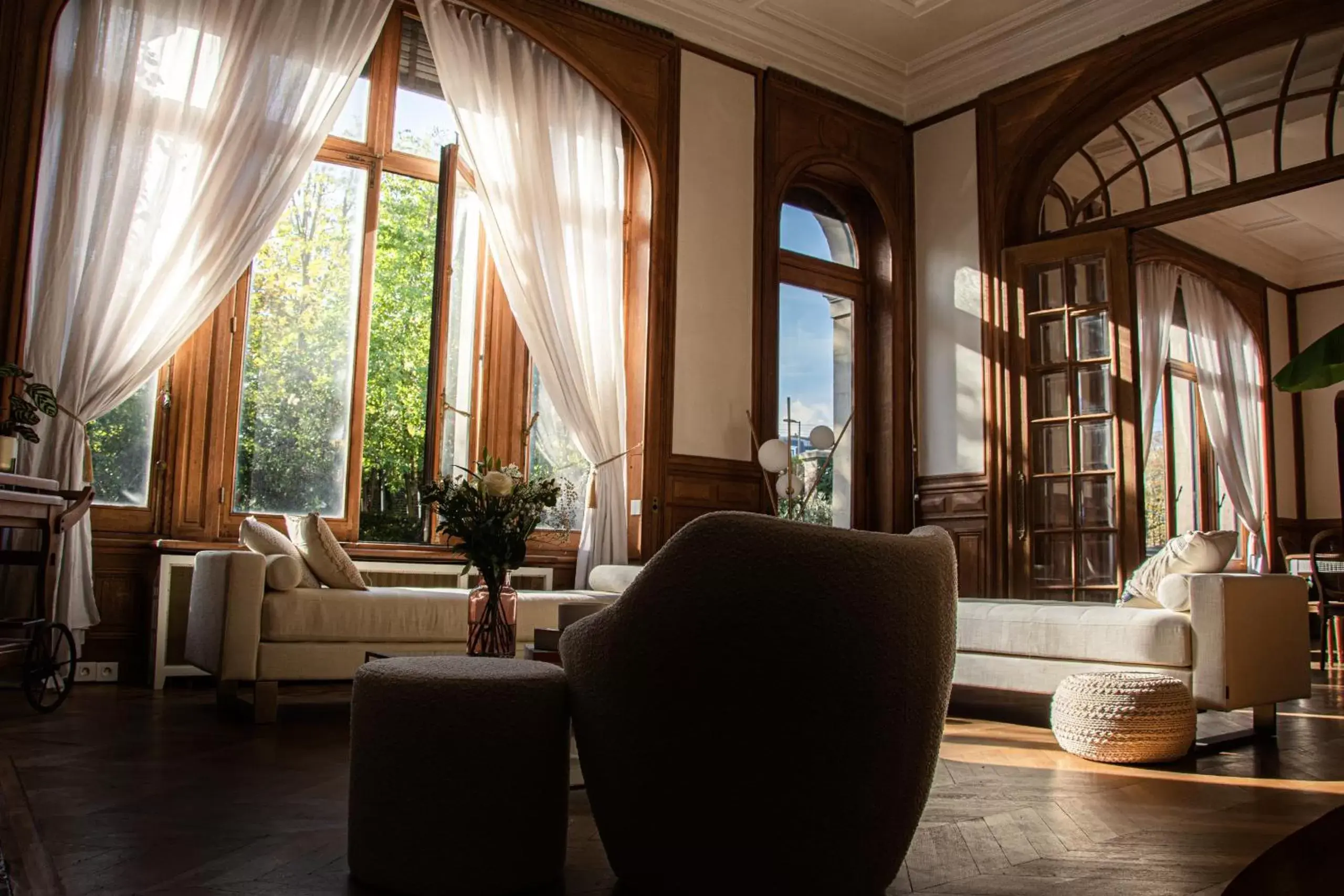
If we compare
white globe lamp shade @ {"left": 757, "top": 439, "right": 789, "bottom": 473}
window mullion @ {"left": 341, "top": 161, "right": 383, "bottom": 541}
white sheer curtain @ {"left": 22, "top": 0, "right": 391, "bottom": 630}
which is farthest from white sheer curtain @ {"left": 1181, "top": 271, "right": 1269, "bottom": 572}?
white sheer curtain @ {"left": 22, "top": 0, "right": 391, "bottom": 630}

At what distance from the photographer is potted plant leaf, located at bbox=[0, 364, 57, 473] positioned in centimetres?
369

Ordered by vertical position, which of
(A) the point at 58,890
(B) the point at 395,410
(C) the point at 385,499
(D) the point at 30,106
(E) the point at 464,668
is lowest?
(A) the point at 58,890

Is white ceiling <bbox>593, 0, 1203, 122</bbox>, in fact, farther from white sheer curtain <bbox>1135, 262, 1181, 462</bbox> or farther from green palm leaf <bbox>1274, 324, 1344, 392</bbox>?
green palm leaf <bbox>1274, 324, 1344, 392</bbox>

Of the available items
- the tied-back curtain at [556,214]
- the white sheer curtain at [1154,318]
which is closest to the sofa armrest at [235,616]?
the tied-back curtain at [556,214]

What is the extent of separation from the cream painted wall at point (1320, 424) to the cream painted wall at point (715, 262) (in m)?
6.66

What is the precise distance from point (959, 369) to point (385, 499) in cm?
367

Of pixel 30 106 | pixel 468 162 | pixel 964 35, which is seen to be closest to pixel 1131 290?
pixel 964 35

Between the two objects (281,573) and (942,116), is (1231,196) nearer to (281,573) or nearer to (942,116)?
(942,116)

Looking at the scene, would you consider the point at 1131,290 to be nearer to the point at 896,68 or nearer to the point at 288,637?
the point at 896,68

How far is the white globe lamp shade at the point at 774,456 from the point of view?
6.05 m

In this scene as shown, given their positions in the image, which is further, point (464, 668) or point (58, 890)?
point (464, 668)

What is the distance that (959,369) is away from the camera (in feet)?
22.3

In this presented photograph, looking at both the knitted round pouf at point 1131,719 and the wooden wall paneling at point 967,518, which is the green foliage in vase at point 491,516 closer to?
the knitted round pouf at point 1131,719

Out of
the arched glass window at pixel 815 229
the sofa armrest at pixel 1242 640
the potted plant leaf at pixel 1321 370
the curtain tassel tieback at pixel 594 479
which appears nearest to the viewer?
the potted plant leaf at pixel 1321 370
